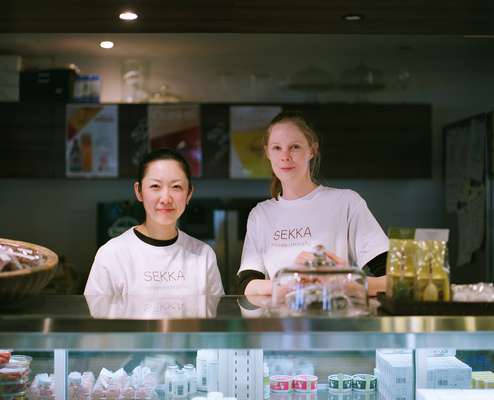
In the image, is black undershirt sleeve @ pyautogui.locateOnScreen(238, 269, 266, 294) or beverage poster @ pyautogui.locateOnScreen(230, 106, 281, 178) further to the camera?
beverage poster @ pyautogui.locateOnScreen(230, 106, 281, 178)

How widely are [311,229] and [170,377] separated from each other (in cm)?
98

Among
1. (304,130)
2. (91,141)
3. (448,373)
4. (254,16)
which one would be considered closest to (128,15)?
(254,16)

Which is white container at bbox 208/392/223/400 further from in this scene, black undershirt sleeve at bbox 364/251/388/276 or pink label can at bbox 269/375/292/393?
black undershirt sleeve at bbox 364/251/388/276

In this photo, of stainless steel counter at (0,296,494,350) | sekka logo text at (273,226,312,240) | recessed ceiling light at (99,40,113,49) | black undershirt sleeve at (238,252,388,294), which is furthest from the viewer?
recessed ceiling light at (99,40,113,49)

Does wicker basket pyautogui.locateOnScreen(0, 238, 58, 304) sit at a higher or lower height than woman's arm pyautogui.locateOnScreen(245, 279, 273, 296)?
higher

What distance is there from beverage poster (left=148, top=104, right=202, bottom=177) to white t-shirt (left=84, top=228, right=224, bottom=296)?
10.2ft

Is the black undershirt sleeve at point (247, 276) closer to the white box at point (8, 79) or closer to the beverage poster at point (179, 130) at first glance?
the beverage poster at point (179, 130)

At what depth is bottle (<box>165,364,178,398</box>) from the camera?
6.50 ft

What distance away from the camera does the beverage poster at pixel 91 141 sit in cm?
579

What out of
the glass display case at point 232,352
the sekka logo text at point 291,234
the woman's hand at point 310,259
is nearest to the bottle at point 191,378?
the glass display case at point 232,352

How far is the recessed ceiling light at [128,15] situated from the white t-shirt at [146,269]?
2.98 feet

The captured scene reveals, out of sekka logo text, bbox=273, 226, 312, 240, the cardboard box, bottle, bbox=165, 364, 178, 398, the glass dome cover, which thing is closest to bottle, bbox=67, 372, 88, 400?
bottle, bbox=165, 364, 178, 398

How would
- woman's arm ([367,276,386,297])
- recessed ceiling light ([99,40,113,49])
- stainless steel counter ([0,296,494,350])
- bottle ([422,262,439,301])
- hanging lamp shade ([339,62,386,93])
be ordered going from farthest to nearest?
hanging lamp shade ([339,62,386,93]), recessed ceiling light ([99,40,113,49]), woman's arm ([367,276,386,297]), bottle ([422,262,439,301]), stainless steel counter ([0,296,494,350])

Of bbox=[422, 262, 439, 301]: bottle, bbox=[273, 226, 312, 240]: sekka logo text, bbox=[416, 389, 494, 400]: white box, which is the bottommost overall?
bbox=[416, 389, 494, 400]: white box
